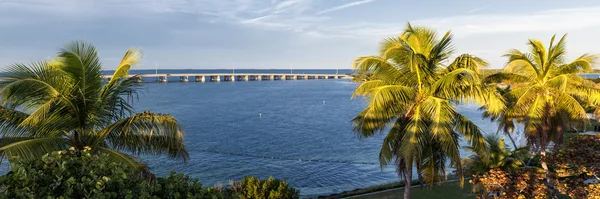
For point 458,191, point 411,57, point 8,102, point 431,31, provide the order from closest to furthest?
point 8,102 < point 411,57 < point 431,31 < point 458,191

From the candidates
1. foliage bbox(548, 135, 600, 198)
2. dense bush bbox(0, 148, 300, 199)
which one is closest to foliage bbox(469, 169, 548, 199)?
foliage bbox(548, 135, 600, 198)

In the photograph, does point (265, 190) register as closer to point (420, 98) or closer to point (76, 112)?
point (420, 98)

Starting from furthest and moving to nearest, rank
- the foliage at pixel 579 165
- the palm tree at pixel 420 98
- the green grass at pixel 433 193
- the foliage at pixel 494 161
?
the green grass at pixel 433 193
the foliage at pixel 494 161
the palm tree at pixel 420 98
the foliage at pixel 579 165

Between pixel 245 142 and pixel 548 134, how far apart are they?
3000 centimetres

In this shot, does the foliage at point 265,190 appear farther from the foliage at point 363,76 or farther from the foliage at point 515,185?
the foliage at point 515,185

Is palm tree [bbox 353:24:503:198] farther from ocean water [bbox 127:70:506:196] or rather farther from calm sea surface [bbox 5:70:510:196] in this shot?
ocean water [bbox 127:70:506:196]

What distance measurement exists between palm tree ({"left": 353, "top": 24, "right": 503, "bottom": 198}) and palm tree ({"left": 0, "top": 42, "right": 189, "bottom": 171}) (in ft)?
20.5

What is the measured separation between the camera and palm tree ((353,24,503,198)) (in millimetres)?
12016

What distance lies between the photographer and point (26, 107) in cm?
962

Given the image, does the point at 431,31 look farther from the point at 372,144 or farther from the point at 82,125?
the point at 372,144

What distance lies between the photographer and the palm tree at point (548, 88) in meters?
14.8

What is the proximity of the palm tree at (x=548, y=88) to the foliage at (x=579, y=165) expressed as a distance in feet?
5.95

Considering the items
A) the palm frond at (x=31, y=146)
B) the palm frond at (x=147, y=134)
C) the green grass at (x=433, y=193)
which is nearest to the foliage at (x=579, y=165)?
the green grass at (x=433, y=193)

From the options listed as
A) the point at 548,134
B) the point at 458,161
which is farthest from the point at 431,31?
the point at 548,134
